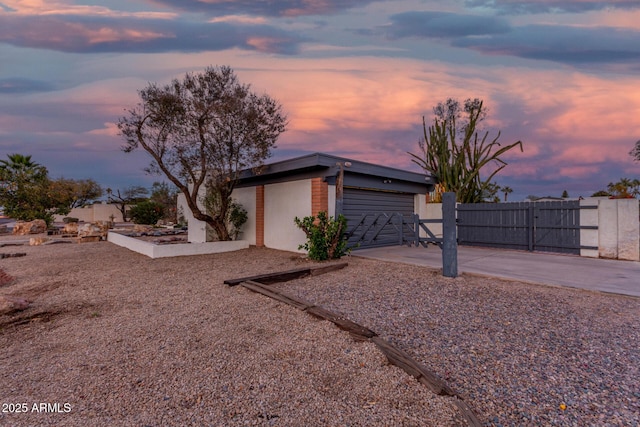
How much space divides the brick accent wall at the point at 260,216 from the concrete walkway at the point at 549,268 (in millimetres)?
4179

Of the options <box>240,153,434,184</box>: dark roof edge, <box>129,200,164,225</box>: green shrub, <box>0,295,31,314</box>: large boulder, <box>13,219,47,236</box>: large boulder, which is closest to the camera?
<box>0,295,31,314</box>: large boulder

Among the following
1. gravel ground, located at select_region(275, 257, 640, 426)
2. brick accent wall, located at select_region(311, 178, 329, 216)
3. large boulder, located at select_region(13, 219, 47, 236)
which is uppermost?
brick accent wall, located at select_region(311, 178, 329, 216)

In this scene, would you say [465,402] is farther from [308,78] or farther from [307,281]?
[308,78]

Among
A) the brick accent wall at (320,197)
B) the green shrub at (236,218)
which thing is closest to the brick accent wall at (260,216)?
the green shrub at (236,218)

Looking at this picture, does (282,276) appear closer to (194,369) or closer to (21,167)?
(194,369)

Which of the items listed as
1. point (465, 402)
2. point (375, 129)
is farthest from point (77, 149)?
point (465, 402)

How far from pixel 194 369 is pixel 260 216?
9.79 m

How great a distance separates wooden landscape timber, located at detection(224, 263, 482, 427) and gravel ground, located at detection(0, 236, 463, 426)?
0.07 m

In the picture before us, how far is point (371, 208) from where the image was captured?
465 inches

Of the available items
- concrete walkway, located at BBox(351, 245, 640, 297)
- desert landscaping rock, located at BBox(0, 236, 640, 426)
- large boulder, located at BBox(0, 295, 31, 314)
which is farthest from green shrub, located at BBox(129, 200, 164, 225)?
large boulder, located at BBox(0, 295, 31, 314)

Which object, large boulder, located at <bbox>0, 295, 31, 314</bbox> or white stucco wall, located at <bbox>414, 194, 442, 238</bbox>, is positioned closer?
large boulder, located at <bbox>0, 295, 31, 314</bbox>

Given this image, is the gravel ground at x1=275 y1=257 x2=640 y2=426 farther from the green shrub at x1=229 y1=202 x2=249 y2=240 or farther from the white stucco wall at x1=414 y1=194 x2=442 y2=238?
the white stucco wall at x1=414 y1=194 x2=442 y2=238

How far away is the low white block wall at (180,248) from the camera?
9.95 meters

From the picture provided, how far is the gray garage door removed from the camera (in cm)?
1091
